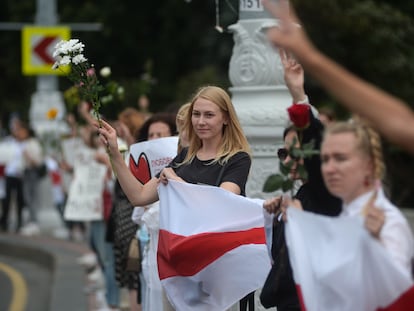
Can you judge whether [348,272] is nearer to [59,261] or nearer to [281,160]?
[281,160]

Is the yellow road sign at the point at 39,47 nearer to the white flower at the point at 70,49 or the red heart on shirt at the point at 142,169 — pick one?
the red heart on shirt at the point at 142,169

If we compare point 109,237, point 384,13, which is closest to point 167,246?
point 109,237

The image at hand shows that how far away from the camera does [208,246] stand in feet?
21.4

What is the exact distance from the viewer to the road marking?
42.7ft

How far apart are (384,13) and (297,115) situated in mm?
20042

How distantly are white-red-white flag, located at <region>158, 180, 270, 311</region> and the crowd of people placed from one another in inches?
4.4

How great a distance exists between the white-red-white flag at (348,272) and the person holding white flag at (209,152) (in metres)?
2.13

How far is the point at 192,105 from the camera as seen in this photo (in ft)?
22.0

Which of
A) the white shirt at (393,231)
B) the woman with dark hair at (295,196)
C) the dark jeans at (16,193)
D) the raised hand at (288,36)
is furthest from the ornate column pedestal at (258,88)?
the dark jeans at (16,193)

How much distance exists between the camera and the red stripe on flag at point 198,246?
649 centimetres

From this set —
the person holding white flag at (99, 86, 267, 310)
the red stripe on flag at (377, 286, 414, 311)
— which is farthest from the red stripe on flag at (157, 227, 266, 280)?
the red stripe on flag at (377, 286, 414, 311)

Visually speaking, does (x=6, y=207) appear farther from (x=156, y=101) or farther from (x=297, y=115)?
(x=297, y=115)

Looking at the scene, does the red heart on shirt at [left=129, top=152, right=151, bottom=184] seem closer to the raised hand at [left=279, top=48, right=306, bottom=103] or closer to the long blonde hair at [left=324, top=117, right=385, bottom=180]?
the raised hand at [left=279, top=48, right=306, bottom=103]

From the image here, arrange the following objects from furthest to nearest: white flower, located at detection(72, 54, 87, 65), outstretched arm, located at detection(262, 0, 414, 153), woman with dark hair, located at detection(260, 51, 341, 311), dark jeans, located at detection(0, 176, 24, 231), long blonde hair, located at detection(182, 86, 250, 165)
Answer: dark jeans, located at detection(0, 176, 24, 231)
white flower, located at detection(72, 54, 87, 65)
long blonde hair, located at detection(182, 86, 250, 165)
woman with dark hair, located at detection(260, 51, 341, 311)
outstretched arm, located at detection(262, 0, 414, 153)
